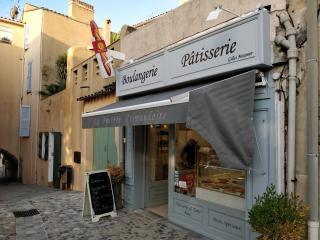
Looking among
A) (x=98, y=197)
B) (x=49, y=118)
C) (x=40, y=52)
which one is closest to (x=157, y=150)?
(x=98, y=197)

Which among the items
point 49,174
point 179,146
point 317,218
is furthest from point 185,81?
point 49,174

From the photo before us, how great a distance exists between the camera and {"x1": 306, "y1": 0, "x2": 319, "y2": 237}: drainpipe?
4523 millimetres

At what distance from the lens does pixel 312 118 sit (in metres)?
4.55

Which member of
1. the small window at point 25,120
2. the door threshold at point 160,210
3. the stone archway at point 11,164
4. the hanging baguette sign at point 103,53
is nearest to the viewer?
the door threshold at point 160,210

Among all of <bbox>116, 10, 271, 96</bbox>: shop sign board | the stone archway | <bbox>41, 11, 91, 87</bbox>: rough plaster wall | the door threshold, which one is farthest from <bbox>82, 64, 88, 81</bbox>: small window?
the stone archway

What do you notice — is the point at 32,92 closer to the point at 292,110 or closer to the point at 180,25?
the point at 180,25

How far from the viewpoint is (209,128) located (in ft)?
16.4

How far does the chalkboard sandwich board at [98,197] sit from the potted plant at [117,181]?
27 cm

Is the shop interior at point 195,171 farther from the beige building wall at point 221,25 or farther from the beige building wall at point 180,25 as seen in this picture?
the beige building wall at point 180,25

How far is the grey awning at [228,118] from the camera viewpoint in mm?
4852

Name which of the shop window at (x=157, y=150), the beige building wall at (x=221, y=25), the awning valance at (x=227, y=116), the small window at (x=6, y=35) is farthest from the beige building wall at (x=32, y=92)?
the awning valance at (x=227, y=116)

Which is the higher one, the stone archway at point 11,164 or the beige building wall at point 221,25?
the beige building wall at point 221,25

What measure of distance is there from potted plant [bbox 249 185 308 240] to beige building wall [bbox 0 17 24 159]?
20.9 meters

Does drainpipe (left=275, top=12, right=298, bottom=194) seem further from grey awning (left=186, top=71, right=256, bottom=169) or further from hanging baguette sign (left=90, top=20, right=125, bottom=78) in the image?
hanging baguette sign (left=90, top=20, right=125, bottom=78)
